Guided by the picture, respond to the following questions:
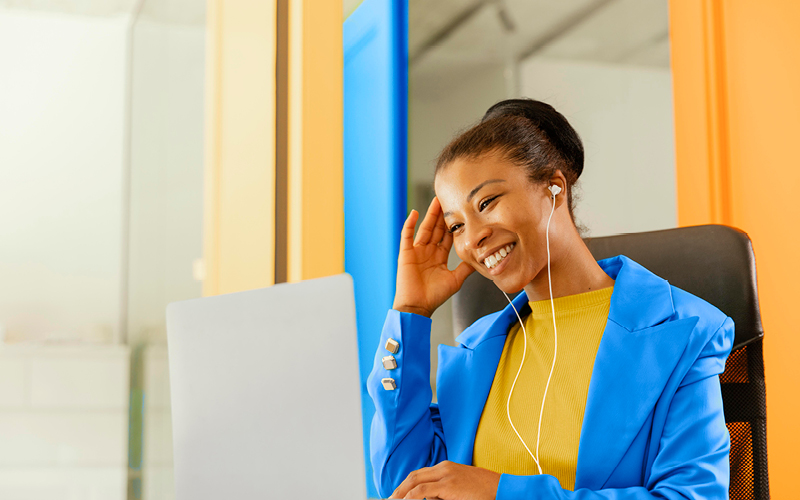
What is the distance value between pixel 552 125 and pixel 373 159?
0.70 meters

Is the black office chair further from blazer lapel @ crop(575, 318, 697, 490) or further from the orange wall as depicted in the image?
the orange wall

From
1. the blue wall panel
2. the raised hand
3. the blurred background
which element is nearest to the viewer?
A: the raised hand

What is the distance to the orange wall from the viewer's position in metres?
1.81

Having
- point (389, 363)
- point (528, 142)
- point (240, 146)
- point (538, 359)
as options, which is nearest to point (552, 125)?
point (528, 142)

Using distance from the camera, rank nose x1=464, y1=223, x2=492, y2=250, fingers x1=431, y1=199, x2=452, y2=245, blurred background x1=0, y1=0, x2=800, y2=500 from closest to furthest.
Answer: nose x1=464, y1=223, x2=492, y2=250
fingers x1=431, y1=199, x2=452, y2=245
blurred background x1=0, y1=0, x2=800, y2=500

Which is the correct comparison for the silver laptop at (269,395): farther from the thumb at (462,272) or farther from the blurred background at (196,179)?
the blurred background at (196,179)

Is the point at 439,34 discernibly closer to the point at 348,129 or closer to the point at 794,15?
the point at 348,129

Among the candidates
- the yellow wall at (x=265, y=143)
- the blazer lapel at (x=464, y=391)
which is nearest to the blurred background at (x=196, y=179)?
the yellow wall at (x=265, y=143)

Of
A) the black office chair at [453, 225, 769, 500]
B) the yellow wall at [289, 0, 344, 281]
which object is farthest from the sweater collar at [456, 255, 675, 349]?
the yellow wall at [289, 0, 344, 281]

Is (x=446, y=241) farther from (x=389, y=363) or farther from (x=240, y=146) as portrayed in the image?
(x=240, y=146)

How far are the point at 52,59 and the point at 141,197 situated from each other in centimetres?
42

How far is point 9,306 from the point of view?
1.59 m

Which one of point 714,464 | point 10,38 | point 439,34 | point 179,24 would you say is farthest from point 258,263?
point 714,464

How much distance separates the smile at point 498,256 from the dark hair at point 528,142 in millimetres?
133
